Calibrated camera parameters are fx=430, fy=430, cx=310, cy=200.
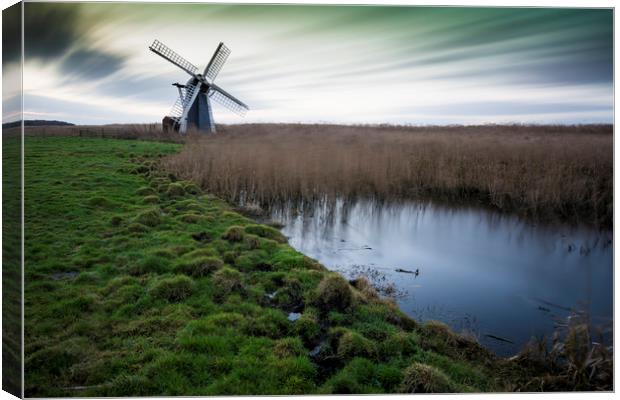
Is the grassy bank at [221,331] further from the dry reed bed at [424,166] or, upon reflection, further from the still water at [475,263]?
the dry reed bed at [424,166]

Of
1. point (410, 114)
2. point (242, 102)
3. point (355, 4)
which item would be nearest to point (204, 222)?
point (242, 102)

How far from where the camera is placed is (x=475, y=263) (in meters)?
5.54

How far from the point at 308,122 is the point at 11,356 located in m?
4.01

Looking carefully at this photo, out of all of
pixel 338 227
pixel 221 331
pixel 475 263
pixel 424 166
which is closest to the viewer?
pixel 221 331

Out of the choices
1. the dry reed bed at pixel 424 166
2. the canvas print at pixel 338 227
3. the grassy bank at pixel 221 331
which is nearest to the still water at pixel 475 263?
the canvas print at pixel 338 227

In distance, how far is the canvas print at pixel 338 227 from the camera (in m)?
3.59

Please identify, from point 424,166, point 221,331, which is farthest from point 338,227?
point 221,331

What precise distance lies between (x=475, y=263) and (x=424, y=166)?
7.35ft

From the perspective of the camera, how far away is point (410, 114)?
5230 mm

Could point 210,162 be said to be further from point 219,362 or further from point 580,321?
point 580,321

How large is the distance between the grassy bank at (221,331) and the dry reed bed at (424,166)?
201 cm

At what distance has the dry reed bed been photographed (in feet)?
16.6

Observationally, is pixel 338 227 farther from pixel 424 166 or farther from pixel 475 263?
pixel 475 263

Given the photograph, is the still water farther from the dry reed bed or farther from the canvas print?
the dry reed bed
